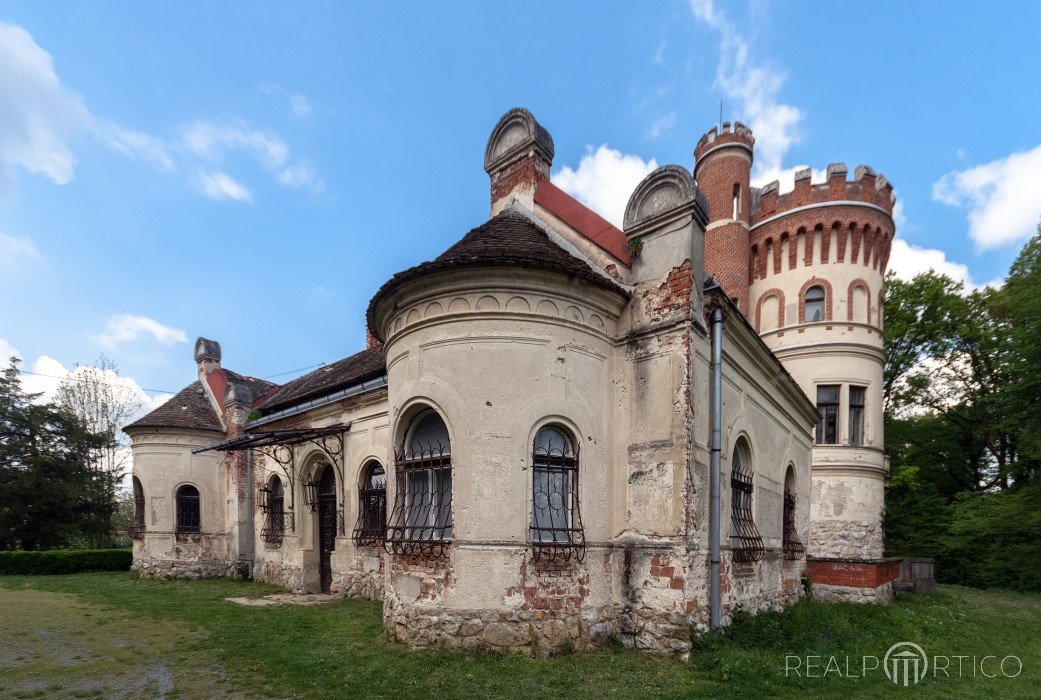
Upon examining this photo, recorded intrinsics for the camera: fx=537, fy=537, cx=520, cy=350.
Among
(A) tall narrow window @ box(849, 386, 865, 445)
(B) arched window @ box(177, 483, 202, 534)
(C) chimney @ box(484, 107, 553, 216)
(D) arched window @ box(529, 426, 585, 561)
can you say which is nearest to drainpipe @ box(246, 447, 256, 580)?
(B) arched window @ box(177, 483, 202, 534)

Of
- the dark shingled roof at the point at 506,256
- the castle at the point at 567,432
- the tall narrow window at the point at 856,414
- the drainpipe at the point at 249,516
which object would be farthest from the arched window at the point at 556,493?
the tall narrow window at the point at 856,414

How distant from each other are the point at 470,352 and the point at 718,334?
388 cm

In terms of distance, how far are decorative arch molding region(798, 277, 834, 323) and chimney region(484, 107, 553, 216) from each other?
11.8 metres

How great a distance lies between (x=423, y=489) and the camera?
799 centimetres

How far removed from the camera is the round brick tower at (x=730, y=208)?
18.8 metres

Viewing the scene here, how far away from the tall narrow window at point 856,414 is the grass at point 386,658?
6.16 meters

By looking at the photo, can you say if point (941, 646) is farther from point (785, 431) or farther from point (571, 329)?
point (571, 329)

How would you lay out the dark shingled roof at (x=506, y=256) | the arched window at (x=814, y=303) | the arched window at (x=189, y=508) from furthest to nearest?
the arched window at (x=189, y=508) → the arched window at (x=814, y=303) → the dark shingled roof at (x=506, y=256)

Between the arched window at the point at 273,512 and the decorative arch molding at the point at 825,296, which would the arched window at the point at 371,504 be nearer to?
the arched window at the point at 273,512

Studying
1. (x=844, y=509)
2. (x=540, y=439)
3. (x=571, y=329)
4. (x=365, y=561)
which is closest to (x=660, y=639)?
(x=540, y=439)

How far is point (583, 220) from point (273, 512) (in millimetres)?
12669

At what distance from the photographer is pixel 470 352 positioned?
7406 mm

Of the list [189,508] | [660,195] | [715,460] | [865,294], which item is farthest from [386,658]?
[865,294]

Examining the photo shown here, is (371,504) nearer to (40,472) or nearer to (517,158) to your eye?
(517,158)
